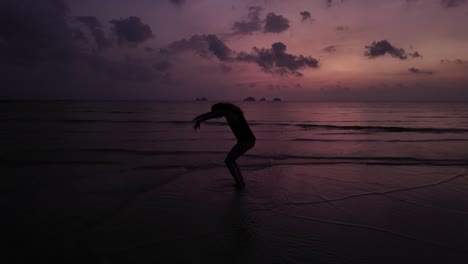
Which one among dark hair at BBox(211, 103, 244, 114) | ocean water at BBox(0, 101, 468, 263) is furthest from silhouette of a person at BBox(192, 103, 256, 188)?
ocean water at BBox(0, 101, 468, 263)

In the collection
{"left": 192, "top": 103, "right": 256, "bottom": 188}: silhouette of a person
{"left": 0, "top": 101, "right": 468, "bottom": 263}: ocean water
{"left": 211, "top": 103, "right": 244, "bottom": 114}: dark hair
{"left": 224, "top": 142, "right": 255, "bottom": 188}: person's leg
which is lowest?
{"left": 0, "top": 101, "right": 468, "bottom": 263}: ocean water

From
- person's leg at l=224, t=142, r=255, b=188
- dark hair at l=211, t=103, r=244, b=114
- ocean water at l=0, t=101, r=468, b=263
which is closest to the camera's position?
ocean water at l=0, t=101, r=468, b=263

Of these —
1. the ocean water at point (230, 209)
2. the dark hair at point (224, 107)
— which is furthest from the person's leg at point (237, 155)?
the dark hair at point (224, 107)

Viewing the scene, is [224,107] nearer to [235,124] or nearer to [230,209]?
[235,124]

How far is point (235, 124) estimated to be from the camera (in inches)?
287

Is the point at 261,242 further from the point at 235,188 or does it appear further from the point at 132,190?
the point at 132,190

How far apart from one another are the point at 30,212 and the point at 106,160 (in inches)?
228

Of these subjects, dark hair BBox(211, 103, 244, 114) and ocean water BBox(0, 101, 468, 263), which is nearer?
ocean water BBox(0, 101, 468, 263)

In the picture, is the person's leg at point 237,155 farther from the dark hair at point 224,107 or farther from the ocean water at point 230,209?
the dark hair at point 224,107

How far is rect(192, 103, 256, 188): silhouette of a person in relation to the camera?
22.8 ft

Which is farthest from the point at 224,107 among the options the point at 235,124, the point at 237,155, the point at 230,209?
the point at 230,209

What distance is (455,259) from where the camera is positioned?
4168mm

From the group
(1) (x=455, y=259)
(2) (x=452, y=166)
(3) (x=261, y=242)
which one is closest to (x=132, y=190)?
(3) (x=261, y=242)

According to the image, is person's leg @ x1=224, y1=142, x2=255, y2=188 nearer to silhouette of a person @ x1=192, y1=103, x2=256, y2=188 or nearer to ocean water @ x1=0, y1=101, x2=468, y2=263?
silhouette of a person @ x1=192, y1=103, x2=256, y2=188
